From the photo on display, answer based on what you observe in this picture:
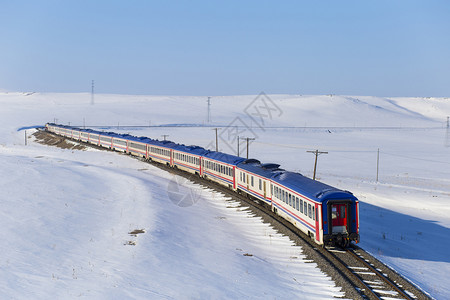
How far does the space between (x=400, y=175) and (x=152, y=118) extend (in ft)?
402

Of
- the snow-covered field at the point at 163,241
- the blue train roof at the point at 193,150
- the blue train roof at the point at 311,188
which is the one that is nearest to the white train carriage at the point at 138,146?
the blue train roof at the point at 193,150

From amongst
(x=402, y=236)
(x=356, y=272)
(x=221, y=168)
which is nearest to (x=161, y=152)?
(x=221, y=168)

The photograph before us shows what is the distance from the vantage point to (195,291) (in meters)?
15.2

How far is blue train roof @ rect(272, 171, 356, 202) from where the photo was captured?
66.6ft

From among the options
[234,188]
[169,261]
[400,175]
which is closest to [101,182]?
[234,188]

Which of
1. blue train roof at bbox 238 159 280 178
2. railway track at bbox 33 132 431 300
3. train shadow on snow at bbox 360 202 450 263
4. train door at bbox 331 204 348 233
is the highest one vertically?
blue train roof at bbox 238 159 280 178

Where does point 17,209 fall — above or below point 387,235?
above

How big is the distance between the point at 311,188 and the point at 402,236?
8.14m

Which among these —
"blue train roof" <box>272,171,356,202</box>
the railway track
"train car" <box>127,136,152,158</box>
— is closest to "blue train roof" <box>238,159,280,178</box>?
"blue train roof" <box>272,171,356,202</box>

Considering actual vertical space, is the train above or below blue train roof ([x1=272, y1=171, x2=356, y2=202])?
below

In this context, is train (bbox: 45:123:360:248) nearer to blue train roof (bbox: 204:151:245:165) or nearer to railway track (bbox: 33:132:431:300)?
blue train roof (bbox: 204:151:245:165)

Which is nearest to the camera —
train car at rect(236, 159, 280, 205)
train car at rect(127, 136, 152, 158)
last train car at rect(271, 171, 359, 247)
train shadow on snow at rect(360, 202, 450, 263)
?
last train car at rect(271, 171, 359, 247)

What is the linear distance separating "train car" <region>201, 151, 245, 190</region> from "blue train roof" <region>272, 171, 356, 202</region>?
8.75 metres

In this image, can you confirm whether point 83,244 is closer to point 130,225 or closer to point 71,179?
point 130,225
